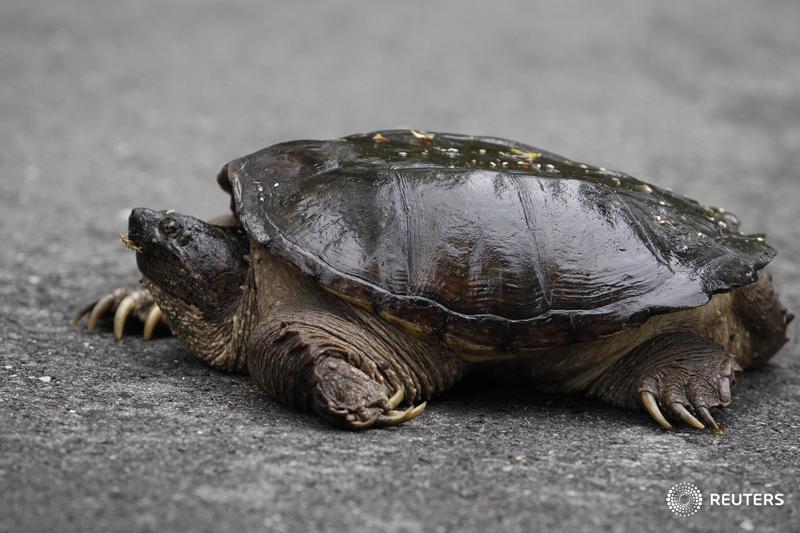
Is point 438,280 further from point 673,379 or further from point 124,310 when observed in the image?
point 124,310

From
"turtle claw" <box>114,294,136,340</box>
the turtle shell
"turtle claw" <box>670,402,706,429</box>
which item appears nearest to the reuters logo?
"turtle claw" <box>670,402,706,429</box>

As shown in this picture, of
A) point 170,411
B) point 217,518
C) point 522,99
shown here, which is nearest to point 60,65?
point 522,99

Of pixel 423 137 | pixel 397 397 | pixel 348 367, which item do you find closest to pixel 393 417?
pixel 397 397

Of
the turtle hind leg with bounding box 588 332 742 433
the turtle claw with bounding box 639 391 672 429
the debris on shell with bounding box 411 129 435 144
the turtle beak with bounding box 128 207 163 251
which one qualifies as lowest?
the turtle claw with bounding box 639 391 672 429

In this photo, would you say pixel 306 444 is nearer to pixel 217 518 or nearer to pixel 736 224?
pixel 217 518

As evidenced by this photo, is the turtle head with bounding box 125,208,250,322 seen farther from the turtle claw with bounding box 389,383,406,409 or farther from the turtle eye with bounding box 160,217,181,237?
the turtle claw with bounding box 389,383,406,409

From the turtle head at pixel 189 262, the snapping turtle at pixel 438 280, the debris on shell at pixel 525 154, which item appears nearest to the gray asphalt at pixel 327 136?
the snapping turtle at pixel 438 280

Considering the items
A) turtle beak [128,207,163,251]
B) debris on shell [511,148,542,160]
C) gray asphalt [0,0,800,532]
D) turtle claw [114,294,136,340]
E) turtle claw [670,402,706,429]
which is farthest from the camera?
turtle claw [114,294,136,340]
